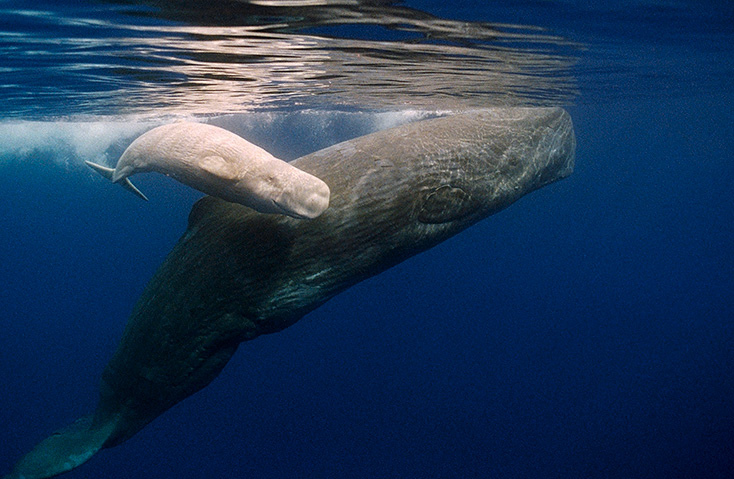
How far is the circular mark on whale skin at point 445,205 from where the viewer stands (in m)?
4.62

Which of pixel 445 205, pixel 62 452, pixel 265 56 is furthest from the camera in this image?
pixel 265 56

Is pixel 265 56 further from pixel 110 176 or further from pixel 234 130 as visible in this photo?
pixel 234 130

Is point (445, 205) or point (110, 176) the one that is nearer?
point (445, 205)

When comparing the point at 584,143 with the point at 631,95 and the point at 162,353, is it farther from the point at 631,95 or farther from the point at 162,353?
the point at 162,353

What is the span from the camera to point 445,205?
15.5 feet

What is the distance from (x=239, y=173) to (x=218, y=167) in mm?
174

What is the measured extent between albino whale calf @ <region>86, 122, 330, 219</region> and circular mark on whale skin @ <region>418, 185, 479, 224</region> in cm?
113

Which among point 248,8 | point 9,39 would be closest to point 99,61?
point 9,39

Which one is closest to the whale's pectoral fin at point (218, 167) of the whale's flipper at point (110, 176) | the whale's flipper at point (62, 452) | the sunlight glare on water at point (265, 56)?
the whale's flipper at point (110, 176)

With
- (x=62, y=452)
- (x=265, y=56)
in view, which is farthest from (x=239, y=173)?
(x=265, y=56)

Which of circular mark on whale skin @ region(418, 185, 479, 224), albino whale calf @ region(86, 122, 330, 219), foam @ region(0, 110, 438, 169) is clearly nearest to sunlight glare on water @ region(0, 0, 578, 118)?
albino whale calf @ region(86, 122, 330, 219)

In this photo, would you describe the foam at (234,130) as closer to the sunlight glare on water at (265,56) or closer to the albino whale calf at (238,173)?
the sunlight glare on water at (265,56)

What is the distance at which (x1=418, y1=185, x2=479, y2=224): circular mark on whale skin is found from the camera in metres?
4.62

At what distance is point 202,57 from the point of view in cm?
1096
